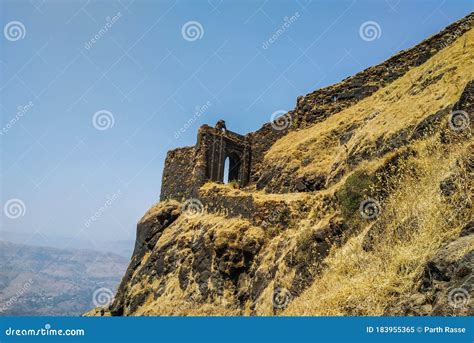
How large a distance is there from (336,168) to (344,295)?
26.7 feet

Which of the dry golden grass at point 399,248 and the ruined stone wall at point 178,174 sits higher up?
the ruined stone wall at point 178,174

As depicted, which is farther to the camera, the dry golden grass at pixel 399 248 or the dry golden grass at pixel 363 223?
the dry golden grass at pixel 363 223

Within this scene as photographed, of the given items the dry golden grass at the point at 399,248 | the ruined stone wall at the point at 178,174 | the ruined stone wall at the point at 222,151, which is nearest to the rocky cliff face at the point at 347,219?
the dry golden grass at the point at 399,248

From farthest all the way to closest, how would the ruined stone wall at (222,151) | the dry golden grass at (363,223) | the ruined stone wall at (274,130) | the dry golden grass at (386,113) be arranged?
the ruined stone wall at (222,151) → the ruined stone wall at (274,130) → the dry golden grass at (386,113) → the dry golden grass at (363,223)

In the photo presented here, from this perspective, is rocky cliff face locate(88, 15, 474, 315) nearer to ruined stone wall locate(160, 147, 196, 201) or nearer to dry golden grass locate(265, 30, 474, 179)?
dry golden grass locate(265, 30, 474, 179)

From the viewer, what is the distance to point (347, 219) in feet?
37.4

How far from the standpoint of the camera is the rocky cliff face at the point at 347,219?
6875 millimetres

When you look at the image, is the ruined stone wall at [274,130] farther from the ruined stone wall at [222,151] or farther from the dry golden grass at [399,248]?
the dry golden grass at [399,248]

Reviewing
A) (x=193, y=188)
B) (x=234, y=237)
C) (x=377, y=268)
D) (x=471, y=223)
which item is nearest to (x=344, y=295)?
(x=377, y=268)

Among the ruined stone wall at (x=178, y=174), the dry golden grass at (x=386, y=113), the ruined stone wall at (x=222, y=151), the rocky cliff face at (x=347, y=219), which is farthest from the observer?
the ruined stone wall at (x=178, y=174)

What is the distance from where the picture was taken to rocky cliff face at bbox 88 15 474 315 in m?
6.88

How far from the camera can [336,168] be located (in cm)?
1525

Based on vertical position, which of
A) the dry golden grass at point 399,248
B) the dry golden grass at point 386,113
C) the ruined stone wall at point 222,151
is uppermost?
the ruined stone wall at point 222,151

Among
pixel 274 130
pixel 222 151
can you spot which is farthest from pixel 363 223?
pixel 222 151
